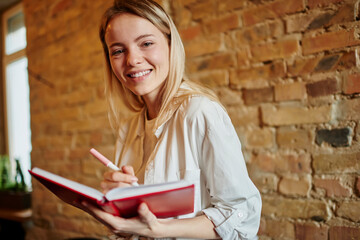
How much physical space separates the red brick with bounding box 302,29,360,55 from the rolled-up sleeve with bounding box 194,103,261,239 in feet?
1.92

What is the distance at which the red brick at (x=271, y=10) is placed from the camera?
Result: 1.21m

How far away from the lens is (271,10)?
1268 mm

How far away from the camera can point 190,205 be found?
0.70m

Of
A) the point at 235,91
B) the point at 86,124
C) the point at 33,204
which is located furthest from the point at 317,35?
the point at 33,204

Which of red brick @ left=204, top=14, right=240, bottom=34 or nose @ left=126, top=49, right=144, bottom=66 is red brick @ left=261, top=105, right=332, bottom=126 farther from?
nose @ left=126, top=49, right=144, bottom=66

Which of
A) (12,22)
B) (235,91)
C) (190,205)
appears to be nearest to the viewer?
(190,205)

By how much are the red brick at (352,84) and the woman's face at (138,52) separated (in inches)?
26.6

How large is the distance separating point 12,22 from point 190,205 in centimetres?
361

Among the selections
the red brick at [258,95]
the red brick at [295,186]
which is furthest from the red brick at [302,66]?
the red brick at [295,186]

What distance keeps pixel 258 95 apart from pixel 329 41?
344mm

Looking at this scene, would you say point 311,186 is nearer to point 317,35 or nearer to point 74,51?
point 317,35

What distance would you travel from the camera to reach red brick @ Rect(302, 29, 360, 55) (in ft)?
3.60

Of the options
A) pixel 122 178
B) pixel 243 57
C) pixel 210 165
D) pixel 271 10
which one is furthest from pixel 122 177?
pixel 271 10

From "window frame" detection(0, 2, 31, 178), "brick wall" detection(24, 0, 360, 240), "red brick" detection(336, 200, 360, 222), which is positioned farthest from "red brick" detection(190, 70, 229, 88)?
"window frame" detection(0, 2, 31, 178)
